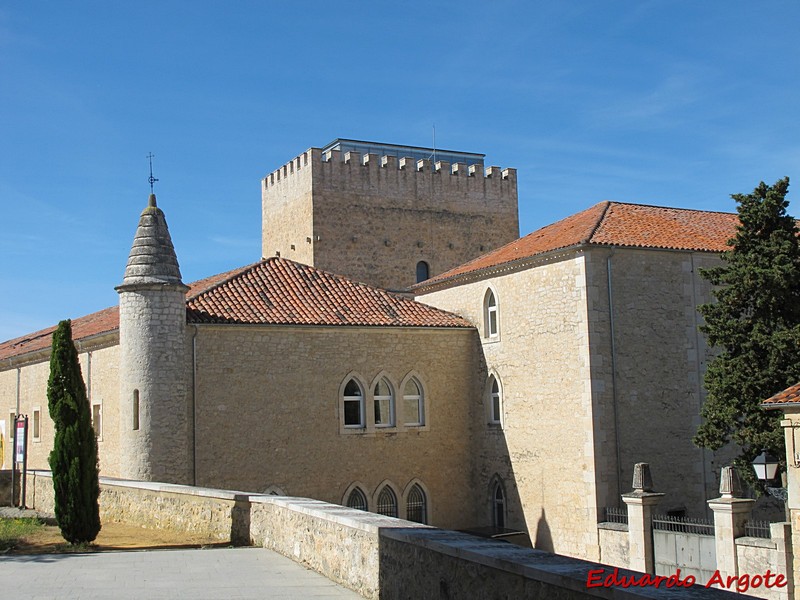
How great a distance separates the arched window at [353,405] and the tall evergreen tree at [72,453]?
32.1 feet

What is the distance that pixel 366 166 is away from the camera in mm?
36062

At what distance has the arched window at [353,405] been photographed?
24234 millimetres

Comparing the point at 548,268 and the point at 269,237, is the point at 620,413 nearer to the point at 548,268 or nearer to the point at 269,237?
the point at 548,268

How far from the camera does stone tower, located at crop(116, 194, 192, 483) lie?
69.8 ft

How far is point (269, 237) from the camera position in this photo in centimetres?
3962

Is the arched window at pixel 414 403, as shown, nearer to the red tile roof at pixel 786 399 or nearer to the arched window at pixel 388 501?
the arched window at pixel 388 501

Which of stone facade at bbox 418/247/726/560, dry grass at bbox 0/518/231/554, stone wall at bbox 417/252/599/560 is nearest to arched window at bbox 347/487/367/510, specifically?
stone wall at bbox 417/252/599/560

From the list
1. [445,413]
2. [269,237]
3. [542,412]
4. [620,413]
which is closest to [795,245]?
[620,413]

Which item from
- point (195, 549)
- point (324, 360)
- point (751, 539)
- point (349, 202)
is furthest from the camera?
point (349, 202)

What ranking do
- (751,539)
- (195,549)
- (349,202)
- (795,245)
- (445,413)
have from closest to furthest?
(195,549) < (751,539) < (795,245) < (445,413) < (349,202)

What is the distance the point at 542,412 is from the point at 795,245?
7.31m

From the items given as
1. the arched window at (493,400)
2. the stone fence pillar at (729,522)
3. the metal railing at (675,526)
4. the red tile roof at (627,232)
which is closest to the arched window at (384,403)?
the arched window at (493,400)

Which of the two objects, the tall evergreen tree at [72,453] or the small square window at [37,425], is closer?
the tall evergreen tree at [72,453]

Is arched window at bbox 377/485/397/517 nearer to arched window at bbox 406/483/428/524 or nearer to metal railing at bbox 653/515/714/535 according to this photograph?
arched window at bbox 406/483/428/524
